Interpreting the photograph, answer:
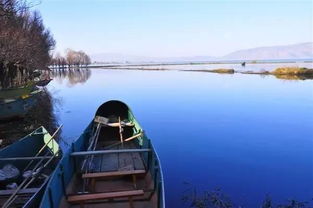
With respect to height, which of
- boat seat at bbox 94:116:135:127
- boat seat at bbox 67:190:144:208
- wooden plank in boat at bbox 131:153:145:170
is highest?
boat seat at bbox 94:116:135:127

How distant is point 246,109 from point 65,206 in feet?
77.6

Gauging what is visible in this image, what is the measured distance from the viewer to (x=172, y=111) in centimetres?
2900

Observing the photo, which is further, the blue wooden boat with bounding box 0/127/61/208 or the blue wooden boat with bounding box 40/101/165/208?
the blue wooden boat with bounding box 0/127/61/208

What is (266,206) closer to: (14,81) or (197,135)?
(197,135)

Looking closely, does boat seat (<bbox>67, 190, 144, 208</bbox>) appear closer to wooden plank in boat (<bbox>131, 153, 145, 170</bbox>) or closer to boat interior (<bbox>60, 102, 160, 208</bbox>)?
boat interior (<bbox>60, 102, 160, 208</bbox>)

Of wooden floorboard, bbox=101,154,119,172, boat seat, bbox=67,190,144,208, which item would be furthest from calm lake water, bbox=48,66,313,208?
boat seat, bbox=67,190,144,208

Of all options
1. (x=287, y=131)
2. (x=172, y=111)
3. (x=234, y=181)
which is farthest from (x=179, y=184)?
(x=172, y=111)

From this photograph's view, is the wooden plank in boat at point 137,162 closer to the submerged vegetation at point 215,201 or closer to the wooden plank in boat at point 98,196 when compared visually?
the submerged vegetation at point 215,201

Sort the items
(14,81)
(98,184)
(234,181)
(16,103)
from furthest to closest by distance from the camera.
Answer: (14,81), (16,103), (234,181), (98,184)

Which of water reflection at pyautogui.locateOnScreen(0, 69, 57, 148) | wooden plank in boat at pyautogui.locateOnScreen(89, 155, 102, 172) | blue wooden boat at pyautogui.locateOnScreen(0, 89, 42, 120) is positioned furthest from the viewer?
blue wooden boat at pyautogui.locateOnScreen(0, 89, 42, 120)

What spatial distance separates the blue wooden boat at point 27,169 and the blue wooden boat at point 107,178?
0.78 meters

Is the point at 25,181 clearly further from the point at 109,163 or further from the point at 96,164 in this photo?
the point at 109,163

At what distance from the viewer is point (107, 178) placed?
33.2 feet

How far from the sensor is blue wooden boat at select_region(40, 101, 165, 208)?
26.2 ft
